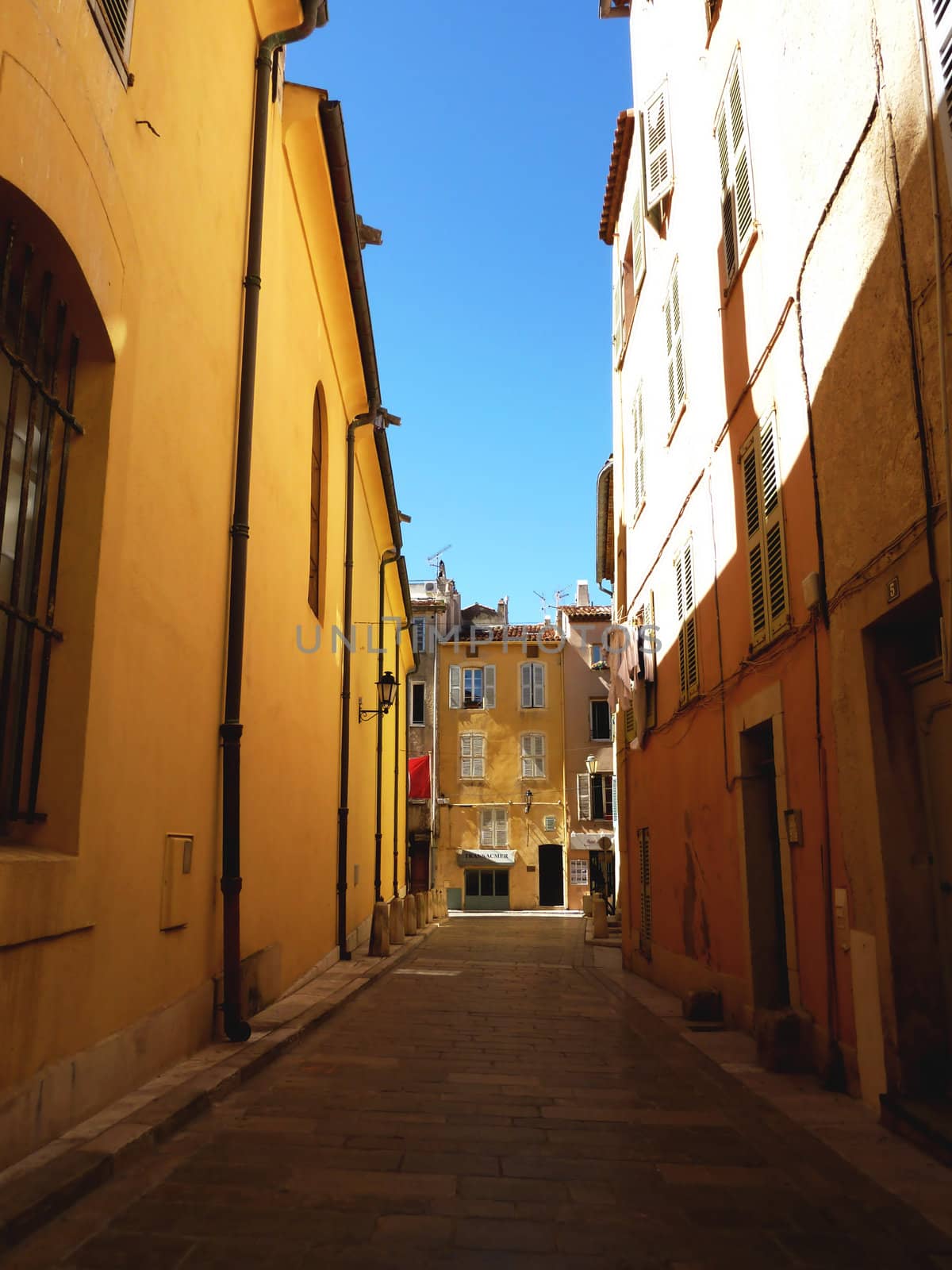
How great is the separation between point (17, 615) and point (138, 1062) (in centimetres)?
269

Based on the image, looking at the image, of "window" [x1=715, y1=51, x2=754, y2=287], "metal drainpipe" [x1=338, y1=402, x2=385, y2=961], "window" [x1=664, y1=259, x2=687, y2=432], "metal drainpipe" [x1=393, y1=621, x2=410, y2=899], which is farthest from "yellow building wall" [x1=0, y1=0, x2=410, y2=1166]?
"metal drainpipe" [x1=393, y1=621, x2=410, y2=899]

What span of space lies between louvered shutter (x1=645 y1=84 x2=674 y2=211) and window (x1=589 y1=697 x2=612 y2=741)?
1175 inches

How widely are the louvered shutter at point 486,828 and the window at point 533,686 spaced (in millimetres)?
4577

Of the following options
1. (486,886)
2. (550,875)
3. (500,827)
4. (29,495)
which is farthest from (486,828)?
(29,495)

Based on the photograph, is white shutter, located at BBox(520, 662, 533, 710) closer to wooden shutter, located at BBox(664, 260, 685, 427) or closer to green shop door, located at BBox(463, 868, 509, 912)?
green shop door, located at BBox(463, 868, 509, 912)

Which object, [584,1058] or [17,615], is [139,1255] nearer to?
[17,615]

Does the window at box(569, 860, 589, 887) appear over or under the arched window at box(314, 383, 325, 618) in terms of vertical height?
under

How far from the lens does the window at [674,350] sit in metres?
11.7

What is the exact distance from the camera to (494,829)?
4125 cm

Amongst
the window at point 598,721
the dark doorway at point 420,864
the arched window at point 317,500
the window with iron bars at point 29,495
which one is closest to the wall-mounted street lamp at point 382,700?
the arched window at point 317,500

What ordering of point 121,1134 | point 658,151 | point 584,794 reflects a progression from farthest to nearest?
point 584,794
point 658,151
point 121,1134

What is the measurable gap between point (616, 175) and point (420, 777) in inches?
1119

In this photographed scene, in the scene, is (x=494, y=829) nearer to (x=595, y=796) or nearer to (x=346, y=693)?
(x=595, y=796)

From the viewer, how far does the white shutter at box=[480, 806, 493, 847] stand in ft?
135
